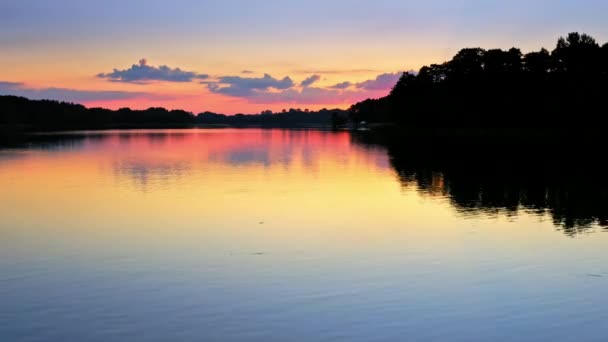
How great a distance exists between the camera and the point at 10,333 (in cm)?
1281

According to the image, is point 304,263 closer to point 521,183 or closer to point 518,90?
point 521,183

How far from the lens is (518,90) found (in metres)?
124

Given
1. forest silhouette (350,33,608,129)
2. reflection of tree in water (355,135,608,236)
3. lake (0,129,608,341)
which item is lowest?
lake (0,129,608,341)

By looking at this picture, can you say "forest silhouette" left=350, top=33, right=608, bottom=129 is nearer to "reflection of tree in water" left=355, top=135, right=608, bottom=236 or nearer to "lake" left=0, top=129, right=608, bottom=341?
"reflection of tree in water" left=355, top=135, right=608, bottom=236

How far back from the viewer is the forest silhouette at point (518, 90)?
107m

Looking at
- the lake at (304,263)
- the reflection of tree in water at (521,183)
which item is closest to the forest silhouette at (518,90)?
the reflection of tree in water at (521,183)

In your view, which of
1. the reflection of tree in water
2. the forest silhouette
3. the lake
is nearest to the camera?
the lake

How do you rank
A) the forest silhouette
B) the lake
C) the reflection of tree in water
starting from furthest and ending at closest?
the forest silhouette
the reflection of tree in water
the lake

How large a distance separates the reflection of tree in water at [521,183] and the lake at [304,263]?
0.26 m

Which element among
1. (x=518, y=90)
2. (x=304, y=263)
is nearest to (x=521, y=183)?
(x=304, y=263)

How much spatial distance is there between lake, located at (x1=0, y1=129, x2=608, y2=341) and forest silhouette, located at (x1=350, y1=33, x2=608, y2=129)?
73655mm


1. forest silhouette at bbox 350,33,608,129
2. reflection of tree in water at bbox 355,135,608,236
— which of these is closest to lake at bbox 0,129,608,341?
reflection of tree in water at bbox 355,135,608,236

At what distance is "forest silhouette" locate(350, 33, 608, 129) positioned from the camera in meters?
107

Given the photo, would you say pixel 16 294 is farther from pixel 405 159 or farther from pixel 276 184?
pixel 405 159
